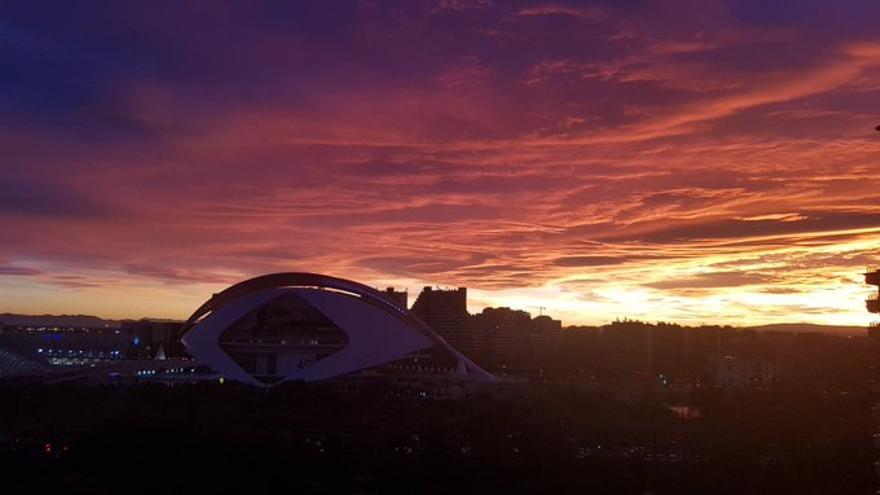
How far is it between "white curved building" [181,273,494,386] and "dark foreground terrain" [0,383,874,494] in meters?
9.64

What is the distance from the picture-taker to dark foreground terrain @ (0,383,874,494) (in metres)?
18.7

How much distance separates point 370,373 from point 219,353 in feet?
27.0

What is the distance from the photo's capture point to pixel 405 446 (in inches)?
887

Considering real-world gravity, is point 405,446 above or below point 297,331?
below

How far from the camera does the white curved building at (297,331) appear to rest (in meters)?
43.6

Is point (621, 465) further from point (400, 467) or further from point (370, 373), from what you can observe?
point (370, 373)

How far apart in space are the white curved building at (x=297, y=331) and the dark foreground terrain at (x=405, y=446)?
9.64 meters

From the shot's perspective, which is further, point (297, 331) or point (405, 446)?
point (297, 331)

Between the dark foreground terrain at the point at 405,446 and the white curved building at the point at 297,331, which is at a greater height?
the white curved building at the point at 297,331

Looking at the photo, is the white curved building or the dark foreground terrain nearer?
the dark foreground terrain

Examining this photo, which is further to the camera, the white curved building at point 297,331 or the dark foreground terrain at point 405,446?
the white curved building at point 297,331

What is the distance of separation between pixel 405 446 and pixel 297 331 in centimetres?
2270

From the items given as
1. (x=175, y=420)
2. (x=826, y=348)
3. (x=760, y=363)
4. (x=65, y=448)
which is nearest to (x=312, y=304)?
(x=175, y=420)

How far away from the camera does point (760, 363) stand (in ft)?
203
